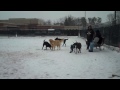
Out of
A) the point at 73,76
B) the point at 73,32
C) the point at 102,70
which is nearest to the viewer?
the point at 73,76

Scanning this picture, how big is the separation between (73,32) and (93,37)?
40166mm

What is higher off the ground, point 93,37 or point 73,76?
point 93,37

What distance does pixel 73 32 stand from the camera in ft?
184

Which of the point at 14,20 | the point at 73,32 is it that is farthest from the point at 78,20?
the point at 73,32

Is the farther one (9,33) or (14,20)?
(14,20)

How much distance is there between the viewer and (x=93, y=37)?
1608 centimetres
